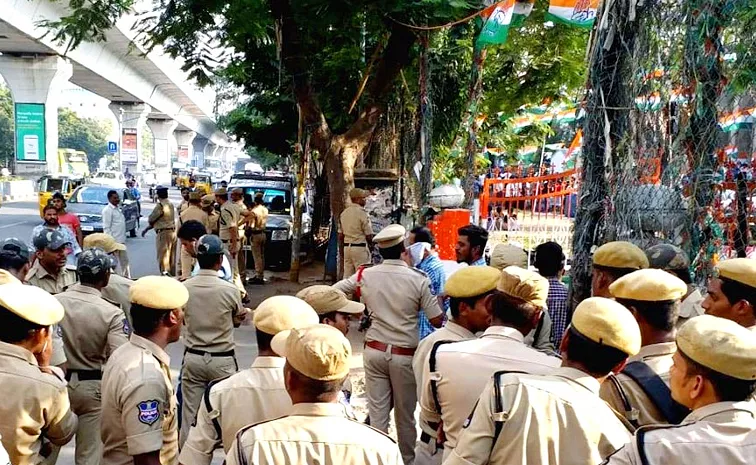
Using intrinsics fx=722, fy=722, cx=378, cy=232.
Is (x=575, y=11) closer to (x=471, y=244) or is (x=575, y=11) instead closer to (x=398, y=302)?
(x=471, y=244)

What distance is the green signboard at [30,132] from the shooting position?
35.5m

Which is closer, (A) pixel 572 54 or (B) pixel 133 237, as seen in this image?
(A) pixel 572 54

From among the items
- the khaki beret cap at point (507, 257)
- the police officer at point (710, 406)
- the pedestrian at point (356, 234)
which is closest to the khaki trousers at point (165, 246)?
the pedestrian at point (356, 234)

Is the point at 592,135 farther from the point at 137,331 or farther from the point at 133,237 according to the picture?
the point at 133,237

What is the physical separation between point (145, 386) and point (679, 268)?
288 centimetres

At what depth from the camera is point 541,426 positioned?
2.35m

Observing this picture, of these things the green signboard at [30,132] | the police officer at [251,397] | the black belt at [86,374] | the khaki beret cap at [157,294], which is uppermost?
the green signboard at [30,132]

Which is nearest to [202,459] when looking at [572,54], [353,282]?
[353,282]

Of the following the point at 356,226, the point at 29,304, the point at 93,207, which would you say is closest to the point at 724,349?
the point at 29,304

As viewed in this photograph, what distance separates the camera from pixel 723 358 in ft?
6.86

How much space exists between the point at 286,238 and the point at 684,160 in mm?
10808

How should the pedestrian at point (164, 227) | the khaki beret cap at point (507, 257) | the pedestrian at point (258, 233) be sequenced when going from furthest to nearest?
the pedestrian at point (258, 233)
the pedestrian at point (164, 227)
the khaki beret cap at point (507, 257)

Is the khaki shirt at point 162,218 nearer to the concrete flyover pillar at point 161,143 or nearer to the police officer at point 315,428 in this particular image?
the police officer at point 315,428

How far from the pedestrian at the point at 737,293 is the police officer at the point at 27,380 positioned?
2904mm
